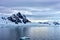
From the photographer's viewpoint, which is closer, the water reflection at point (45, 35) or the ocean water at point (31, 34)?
the water reflection at point (45, 35)

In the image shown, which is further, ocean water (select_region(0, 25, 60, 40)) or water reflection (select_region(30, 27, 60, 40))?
ocean water (select_region(0, 25, 60, 40))

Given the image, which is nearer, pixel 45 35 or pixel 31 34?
pixel 45 35

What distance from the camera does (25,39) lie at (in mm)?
41750

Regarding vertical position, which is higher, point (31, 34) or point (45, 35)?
point (45, 35)
